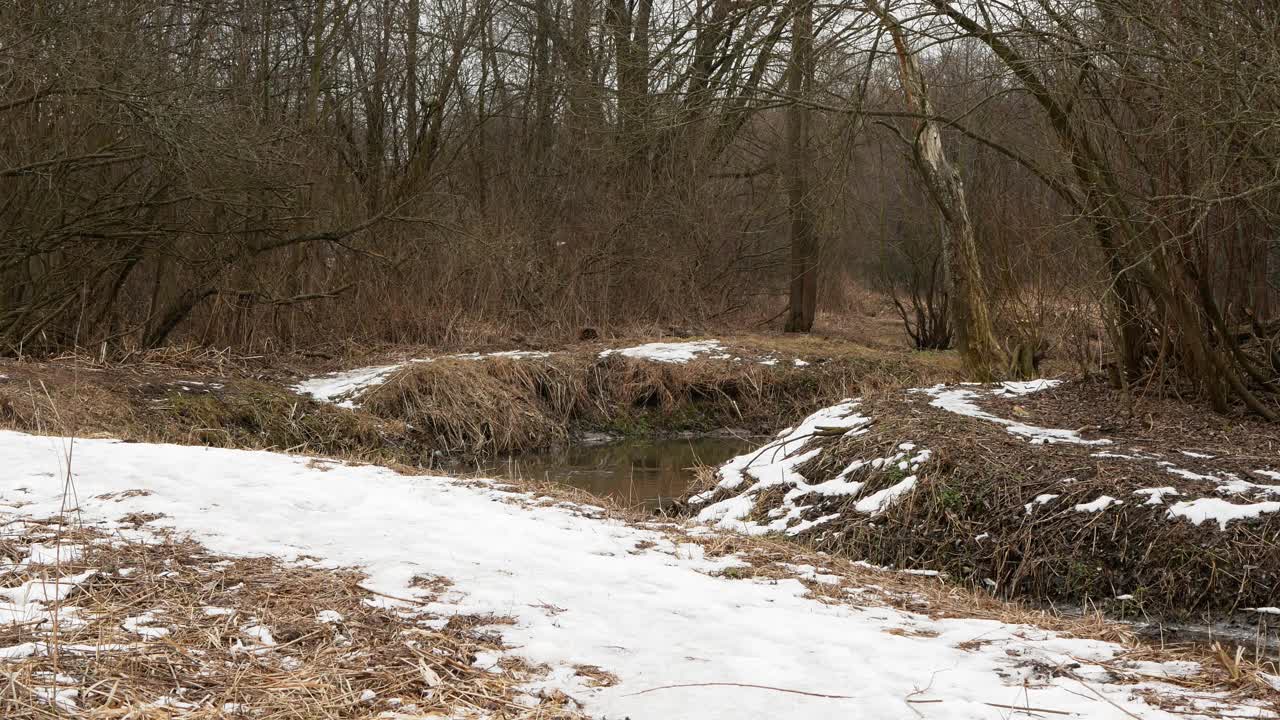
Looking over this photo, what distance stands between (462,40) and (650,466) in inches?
300

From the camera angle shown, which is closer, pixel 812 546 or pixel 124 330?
pixel 812 546

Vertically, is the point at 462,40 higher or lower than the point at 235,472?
higher

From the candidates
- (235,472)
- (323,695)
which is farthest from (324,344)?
(323,695)

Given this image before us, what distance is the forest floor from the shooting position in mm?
2576

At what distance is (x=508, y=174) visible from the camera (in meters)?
16.3

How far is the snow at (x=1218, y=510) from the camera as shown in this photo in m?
5.05

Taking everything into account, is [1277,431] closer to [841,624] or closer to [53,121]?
[841,624]

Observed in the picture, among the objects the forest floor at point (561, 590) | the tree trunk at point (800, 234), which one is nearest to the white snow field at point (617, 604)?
the forest floor at point (561, 590)

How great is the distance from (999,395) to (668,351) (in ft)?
16.8

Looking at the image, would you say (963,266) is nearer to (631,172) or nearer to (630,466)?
(630,466)

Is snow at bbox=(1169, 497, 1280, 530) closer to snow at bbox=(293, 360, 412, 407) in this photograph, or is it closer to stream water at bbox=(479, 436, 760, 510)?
stream water at bbox=(479, 436, 760, 510)

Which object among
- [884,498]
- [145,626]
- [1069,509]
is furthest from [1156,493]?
[145,626]

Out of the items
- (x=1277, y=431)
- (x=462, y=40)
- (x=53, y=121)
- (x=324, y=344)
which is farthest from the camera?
(x=462, y=40)

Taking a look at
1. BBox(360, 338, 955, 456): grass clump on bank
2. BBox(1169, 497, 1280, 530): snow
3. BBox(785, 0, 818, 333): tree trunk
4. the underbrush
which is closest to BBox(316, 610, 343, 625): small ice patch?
BBox(1169, 497, 1280, 530): snow
